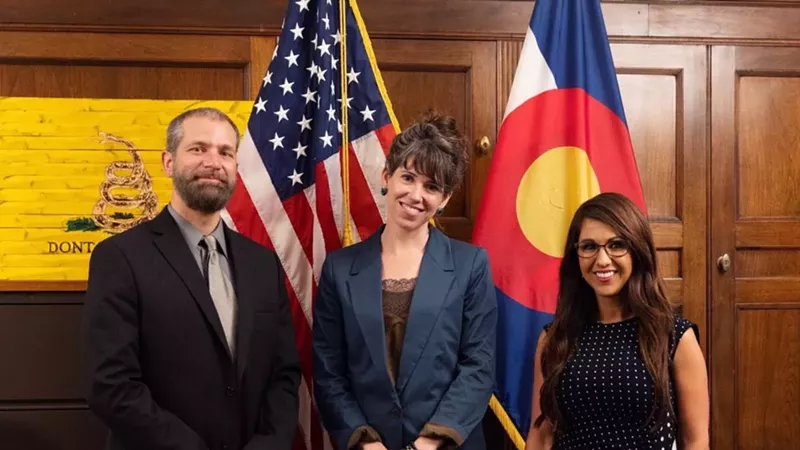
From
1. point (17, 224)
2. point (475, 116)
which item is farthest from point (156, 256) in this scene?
point (475, 116)

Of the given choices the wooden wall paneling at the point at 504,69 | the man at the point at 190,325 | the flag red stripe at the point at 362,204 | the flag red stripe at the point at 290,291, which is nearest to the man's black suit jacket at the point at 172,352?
the man at the point at 190,325

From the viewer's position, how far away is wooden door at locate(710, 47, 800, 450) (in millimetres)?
2768

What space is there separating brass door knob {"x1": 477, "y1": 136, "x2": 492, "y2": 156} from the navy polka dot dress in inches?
42.5

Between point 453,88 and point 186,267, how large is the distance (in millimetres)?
1340

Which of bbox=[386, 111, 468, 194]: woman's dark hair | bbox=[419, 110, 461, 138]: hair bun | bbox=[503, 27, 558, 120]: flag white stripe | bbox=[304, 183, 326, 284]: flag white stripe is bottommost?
bbox=[304, 183, 326, 284]: flag white stripe

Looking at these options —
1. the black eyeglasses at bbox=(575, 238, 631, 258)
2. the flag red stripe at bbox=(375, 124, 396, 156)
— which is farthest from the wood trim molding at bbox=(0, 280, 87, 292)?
the black eyeglasses at bbox=(575, 238, 631, 258)

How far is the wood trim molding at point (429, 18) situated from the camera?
2.49m

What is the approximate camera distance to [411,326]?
187 cm

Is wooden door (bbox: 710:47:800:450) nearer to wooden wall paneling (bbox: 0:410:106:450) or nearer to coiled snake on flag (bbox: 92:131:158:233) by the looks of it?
coiled snake on flag (bbox: 92:131:158:233)

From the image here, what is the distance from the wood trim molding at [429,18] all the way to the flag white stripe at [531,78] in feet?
1.18

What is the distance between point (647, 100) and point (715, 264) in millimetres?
659

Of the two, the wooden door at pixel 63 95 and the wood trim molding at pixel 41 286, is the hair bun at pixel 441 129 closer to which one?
the wooden door at pixel 63 95

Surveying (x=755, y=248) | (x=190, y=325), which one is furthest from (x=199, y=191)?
(x=755, y=248)

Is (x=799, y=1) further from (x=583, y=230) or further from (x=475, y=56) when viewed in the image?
(x=583, y=230)
